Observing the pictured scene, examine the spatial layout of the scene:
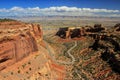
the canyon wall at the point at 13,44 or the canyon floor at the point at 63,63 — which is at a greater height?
the canyon wall at the point at 13,44

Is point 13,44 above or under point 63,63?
above

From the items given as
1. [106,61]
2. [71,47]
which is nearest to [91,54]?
[106,61]

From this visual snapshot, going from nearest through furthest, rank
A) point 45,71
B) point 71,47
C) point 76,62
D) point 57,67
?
1. point 45,71
2. point 57,67
3. point 76,62
4. point 71,47

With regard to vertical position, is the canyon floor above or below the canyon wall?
below

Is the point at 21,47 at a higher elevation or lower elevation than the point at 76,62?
higher

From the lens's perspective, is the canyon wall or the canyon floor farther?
the canyon floor

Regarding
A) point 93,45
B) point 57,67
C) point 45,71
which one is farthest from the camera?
point 93,45

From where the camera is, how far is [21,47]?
2692 inches

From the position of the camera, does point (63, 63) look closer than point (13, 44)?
No

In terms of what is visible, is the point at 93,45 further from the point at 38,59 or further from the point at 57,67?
the point at 38,59

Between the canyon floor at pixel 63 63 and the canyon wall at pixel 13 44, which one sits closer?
the canyon wall at pixel 13 44

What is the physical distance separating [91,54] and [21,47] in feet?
148

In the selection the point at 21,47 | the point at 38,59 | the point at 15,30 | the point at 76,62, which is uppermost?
the point at 15,30

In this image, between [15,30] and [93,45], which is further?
[93,45]
